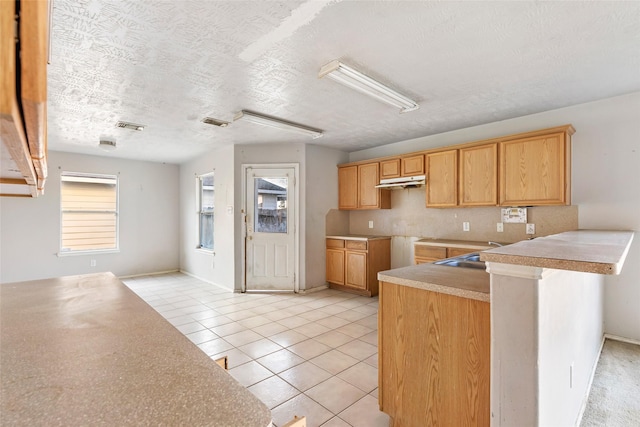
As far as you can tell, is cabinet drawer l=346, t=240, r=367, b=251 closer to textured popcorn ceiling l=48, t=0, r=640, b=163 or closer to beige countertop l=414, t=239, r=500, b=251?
beige countertop l=414, t=239, r=500, b=251

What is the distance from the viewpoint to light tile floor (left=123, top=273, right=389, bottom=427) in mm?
2105

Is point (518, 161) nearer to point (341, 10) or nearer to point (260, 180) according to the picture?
point (341, 10)

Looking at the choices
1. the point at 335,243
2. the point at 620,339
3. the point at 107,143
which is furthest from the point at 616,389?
the point at 107,143

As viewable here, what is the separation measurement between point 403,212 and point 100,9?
433 cm

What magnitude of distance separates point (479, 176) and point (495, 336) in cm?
293

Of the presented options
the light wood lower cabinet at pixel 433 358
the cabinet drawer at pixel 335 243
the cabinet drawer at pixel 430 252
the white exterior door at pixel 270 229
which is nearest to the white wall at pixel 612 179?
the cabinet drawer at pixel 430 252

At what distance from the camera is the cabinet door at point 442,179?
4008mm

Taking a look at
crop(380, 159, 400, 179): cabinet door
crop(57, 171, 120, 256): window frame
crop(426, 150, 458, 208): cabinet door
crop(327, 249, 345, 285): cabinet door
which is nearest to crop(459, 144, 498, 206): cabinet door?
crop(426, 150, 458, 208): cabinet door

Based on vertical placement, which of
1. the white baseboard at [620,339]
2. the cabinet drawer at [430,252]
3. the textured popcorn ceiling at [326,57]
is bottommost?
the white baseboard at [620,339]

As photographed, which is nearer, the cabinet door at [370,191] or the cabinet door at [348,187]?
the cabinet door at [370,191]

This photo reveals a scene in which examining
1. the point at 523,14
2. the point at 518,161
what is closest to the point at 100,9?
the point at 523,14

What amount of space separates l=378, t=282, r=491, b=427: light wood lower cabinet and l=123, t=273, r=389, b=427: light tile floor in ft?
1.13

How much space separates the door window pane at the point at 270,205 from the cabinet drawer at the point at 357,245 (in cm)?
113

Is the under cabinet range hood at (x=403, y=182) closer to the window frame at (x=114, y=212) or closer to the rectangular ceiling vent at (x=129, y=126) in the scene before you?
the rectangular ceiling vent at (x=129, y=126)
